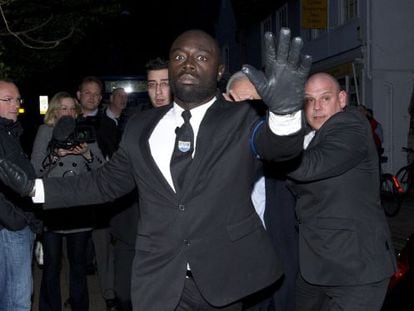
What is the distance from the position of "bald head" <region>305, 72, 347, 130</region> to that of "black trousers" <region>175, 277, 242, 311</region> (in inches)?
54.8

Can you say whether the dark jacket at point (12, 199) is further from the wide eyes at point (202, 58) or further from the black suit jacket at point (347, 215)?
the black suit jacket at point (347, 215)

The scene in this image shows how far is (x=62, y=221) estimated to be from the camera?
219 inches

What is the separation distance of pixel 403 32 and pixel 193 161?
15.1m

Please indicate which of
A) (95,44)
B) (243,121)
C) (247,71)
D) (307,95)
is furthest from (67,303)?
(95,44)

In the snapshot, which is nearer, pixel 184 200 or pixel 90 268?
pixel 184 200

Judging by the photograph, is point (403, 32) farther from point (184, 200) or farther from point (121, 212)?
point (184, 200)

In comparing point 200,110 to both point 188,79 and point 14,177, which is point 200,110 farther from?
point 14,177

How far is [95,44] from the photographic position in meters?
33.7

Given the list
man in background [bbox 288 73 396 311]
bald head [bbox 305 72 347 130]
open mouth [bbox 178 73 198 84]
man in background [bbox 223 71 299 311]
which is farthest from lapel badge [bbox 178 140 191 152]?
man in background [bbox 223 71 299 311]

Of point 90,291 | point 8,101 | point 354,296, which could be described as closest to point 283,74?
point 354,296

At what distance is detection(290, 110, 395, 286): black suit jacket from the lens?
11.2 feet

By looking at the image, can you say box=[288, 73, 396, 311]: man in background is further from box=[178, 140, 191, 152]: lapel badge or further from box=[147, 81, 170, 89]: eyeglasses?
box=[147, 81, 170, 89]: eyeglasses

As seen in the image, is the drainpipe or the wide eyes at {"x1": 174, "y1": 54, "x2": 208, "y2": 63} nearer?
the wide eyes at {"x1": 174, "y1": 54, "x2": 208, "y2": 63}

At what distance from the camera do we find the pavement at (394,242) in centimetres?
686
